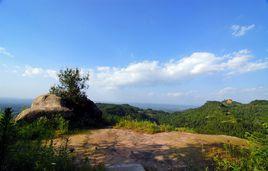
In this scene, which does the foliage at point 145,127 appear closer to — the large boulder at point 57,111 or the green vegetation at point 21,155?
the large boulder at point 57,111

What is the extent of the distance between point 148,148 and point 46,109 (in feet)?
22.7

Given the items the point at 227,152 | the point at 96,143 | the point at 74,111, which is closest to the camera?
the point at 227,152

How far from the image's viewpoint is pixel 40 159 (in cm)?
587

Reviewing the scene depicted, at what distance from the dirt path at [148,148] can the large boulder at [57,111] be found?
2.74m

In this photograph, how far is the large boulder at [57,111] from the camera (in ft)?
45.3

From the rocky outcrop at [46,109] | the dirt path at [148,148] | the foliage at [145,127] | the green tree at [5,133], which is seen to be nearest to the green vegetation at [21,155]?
the green tree at [5,133]

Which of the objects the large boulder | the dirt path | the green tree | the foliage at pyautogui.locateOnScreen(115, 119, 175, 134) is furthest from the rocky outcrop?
the green tree

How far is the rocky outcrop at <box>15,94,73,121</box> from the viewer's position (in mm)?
13742

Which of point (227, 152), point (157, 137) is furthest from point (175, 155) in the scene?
point (157, 137)

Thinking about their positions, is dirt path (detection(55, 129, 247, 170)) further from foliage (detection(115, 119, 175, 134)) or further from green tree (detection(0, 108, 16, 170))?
green tree (detection(0, 108, 16, 170))

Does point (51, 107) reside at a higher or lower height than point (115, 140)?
higher

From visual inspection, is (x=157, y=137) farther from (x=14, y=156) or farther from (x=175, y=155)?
(x=14, y=156)

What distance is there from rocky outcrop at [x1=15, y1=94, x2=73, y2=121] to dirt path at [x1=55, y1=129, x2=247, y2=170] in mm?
2886

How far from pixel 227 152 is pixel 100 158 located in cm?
441
